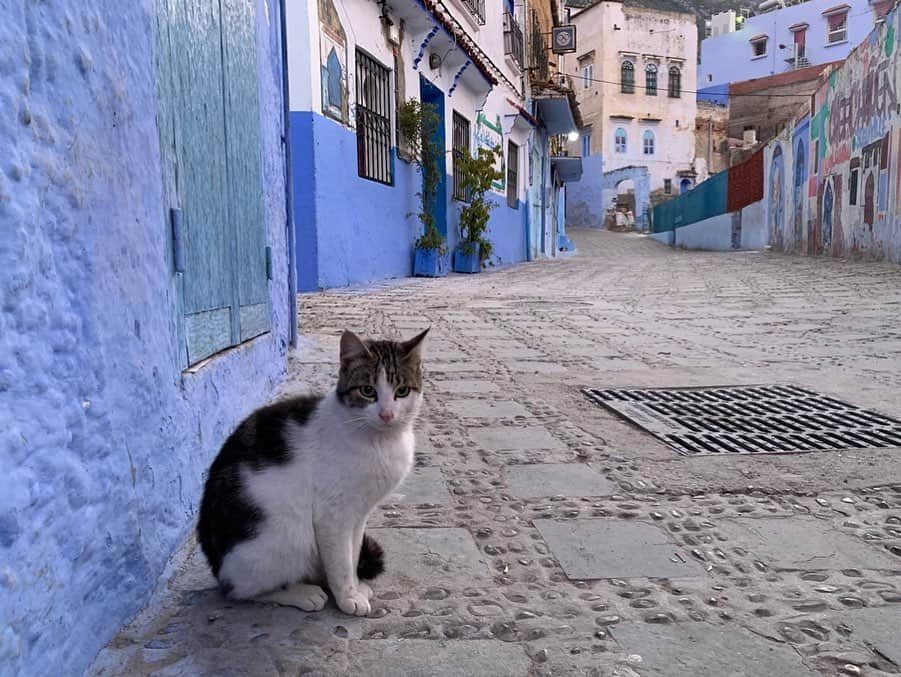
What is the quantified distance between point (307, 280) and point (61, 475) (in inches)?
276

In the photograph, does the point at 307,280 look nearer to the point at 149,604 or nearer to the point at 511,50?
the point at 149,604

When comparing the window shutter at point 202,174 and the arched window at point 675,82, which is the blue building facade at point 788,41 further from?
the window shutter at point 202,174

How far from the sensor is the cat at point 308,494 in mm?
1585

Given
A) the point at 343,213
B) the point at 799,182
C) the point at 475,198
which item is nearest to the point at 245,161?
the point at 343,213

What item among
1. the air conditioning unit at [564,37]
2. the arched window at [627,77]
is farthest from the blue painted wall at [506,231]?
the arched window at [627,77]

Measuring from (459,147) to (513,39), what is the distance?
682 centimetres

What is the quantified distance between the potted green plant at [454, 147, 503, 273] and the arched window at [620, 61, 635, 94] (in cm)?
2910

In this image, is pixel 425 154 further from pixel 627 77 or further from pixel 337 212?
pixel 627 77

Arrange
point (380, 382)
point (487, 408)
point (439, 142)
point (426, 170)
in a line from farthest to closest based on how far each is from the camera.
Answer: point (439, 142) → point (426, 170) → point (487, 408) → point (380, 382)

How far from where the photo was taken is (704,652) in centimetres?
142

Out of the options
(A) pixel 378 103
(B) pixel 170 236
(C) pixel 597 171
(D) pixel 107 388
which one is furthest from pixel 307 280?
(C) pixel 597 171

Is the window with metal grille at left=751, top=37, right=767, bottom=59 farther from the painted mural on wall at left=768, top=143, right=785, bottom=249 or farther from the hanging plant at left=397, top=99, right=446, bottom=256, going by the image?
the hanging plant at left=397, top=99, right=446, bottom=256

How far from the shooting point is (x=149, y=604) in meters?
1.59

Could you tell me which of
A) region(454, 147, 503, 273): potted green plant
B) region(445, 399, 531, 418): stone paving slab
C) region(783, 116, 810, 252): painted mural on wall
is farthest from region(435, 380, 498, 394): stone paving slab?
region(783, 116, 810, 252): painted mural on wall
